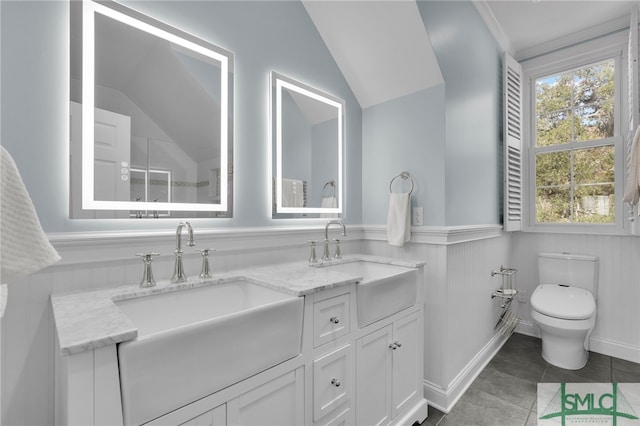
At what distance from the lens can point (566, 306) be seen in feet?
7.34

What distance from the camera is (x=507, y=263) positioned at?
2.87 meters

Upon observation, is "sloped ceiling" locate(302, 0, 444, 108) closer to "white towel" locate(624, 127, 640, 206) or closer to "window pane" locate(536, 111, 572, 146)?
"white towel" locate(624, 127, 640, 206)

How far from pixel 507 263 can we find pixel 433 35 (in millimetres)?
2160

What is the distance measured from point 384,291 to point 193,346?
0.90 metres

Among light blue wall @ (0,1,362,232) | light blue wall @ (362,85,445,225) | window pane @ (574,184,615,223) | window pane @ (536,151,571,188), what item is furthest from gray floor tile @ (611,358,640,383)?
light blue wall @ (0,1,362,232)

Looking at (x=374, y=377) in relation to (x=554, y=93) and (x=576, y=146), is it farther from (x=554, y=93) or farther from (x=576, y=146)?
(x=554, y=93)

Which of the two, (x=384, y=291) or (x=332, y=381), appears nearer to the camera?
(x=332, y=381)

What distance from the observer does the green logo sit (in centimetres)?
170

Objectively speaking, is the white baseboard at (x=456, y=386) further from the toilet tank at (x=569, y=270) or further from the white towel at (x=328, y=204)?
the white towel at (x=328, y=204)

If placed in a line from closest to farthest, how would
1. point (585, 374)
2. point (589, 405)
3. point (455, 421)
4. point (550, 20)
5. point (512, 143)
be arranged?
point (455, 421), point (589, 405), point (585, 374), point (550, 20), point (512, 143)

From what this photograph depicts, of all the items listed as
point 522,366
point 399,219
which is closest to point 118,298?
point 399,219

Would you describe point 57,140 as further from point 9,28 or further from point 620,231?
point 620,231

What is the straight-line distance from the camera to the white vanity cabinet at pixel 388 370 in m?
1.36

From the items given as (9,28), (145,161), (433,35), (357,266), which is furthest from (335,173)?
(9,28)
